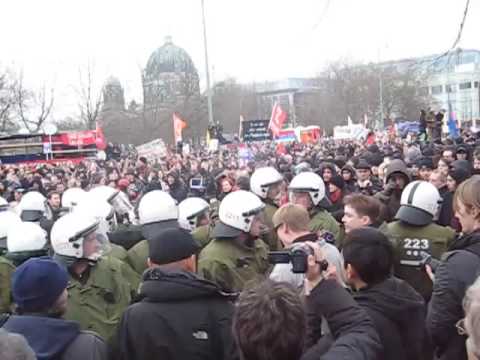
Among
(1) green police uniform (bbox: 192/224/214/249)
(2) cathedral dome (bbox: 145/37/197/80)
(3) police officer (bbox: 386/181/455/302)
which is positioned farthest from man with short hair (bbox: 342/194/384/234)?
(2) cathedral dome (bbox: 145/37/197/80)

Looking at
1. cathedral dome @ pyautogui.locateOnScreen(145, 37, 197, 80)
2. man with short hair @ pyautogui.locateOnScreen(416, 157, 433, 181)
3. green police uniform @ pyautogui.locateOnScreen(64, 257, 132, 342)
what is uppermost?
cathedral dome @ pyautogui.locateOnScreen(145, 37, 197, 80)

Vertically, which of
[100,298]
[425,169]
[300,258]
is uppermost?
[300,258]

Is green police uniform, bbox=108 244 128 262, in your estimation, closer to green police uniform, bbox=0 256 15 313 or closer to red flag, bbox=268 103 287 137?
green police uniform, bbox=0 256 15 313

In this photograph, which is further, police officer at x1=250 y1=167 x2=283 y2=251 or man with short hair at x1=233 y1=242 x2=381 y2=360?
Result: police officer at x1=250 y1=167 x2=283 y2=251

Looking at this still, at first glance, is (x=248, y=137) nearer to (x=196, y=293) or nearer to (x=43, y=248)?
(x=43, y=248)

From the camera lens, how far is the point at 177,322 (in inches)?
142

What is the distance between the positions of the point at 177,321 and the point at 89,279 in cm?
153

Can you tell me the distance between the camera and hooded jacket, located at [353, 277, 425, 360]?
357cm

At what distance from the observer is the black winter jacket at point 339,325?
2.85 meters

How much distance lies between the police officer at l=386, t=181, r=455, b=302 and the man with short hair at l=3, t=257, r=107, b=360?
111 inches

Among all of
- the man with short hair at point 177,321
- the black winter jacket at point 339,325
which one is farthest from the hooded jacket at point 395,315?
the man with short hair at point 177,321

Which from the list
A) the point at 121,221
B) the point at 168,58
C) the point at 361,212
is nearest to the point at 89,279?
the point at 361,212

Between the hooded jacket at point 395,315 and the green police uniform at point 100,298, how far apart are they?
1984 millimetres

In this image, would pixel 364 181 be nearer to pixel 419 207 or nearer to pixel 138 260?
pixel 419 207
